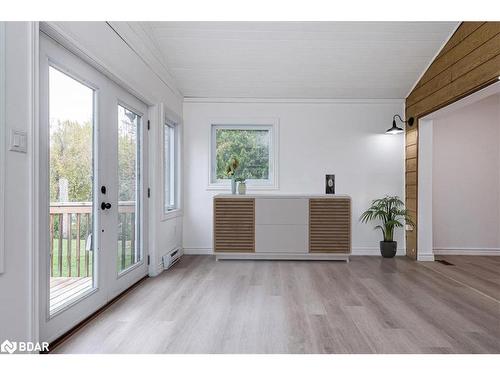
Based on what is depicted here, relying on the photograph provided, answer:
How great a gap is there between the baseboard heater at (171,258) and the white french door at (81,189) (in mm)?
747

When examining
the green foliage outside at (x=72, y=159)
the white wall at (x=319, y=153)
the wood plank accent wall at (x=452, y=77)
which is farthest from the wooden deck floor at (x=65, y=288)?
the wood plank accent wall at (x=452, y=77)

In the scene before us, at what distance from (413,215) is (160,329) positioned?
12.4 feet

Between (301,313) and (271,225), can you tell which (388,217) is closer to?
(271,225)

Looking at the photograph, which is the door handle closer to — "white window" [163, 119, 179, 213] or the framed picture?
"white window" [163, 119, 179, 213]

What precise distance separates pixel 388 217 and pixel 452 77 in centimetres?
194

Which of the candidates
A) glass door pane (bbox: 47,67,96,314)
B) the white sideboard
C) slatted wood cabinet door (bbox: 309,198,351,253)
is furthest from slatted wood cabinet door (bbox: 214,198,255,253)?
glass door pane (bbox: 47,67,96,314)

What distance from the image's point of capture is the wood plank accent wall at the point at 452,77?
10.3 ft

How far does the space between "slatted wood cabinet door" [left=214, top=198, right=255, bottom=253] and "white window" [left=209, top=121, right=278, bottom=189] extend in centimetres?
66

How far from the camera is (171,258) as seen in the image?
14.5ft

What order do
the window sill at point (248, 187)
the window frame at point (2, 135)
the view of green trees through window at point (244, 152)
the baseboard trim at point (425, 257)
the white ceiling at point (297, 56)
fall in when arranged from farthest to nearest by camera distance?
the view of green trees through window at point (244, 152), the window sill at point (248, 187), the baseboard trim at point (425, 257), the white ceiling at point (297, 56), the window frame at point (2, 135)

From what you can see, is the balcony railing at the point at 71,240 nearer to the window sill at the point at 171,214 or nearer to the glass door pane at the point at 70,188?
the glass door pane at the point at 70,188

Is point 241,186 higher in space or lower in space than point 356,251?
higher

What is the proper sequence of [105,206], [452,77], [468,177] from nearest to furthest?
[105,206] < [452,77] < [468,177]

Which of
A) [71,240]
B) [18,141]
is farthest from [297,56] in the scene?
[18,141]
